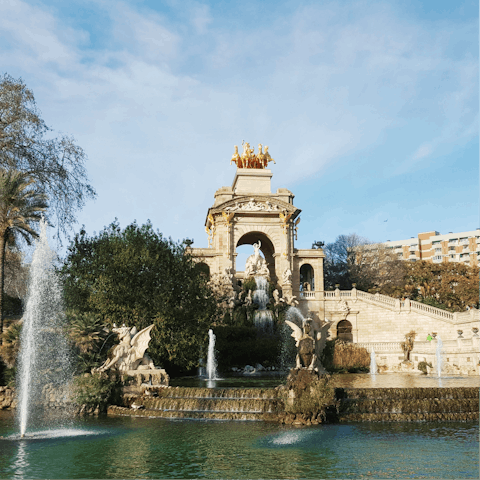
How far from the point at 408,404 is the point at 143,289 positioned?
1367 centimetres

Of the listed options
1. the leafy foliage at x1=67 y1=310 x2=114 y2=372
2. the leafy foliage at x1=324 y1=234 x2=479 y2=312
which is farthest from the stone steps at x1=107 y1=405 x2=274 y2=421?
the leafy foliage at x1=324 y1=234 x2=479 y2=312

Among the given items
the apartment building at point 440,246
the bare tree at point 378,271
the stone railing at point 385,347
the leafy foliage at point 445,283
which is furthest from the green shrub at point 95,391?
the apartment building at point 440,246

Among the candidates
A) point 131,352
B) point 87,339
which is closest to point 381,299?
point 131,352

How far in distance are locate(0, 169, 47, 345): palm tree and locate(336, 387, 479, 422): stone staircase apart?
1424cm

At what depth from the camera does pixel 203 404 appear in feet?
54.7

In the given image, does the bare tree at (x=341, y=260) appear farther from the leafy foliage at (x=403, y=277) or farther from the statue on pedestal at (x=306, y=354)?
the statue on pedestal at (x=306, y=354)

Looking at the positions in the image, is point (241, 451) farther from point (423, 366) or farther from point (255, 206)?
point (255, 206)

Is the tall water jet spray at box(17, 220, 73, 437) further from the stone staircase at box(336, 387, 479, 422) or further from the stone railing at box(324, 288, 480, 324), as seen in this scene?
the stone railing at box(324, 288, 480, 324)

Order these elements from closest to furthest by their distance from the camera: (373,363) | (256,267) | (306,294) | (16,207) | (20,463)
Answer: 1. (20,463)
2. (16,207)
3. (373,363)
4. (256,267)
5. (306,294)

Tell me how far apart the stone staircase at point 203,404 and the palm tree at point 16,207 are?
7.85m

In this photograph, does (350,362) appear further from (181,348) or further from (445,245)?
(445,245)

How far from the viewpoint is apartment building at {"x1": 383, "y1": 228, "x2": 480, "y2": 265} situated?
314 ft

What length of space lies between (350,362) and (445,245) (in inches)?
2826

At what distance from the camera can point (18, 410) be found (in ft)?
54.7
